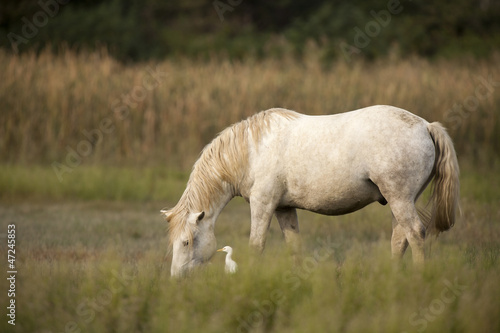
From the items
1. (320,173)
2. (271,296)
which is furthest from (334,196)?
(271,296)

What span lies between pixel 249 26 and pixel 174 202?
52.8ft

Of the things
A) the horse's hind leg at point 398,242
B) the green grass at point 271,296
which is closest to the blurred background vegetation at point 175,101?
the green grass at point 271,296

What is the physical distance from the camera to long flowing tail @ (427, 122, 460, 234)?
512 centimetres

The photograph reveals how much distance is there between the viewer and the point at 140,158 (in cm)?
1131

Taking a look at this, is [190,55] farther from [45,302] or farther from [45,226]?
[45,302]

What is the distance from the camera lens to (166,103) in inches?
472

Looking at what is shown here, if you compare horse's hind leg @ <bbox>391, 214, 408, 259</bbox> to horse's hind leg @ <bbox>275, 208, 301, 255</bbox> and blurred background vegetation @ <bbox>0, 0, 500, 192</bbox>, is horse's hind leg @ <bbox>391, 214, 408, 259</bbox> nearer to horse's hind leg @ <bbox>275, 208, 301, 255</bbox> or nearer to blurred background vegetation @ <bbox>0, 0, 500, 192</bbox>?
horse's hind leg @ <bbox>275, 208, 301, 255</bbox>

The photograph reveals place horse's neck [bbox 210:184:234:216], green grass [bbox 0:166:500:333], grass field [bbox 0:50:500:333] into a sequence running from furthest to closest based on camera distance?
1. horse's neck [bbox 210:184:234:216]
2. grass field [bbox 0:50:500:333]
3. green grass [bbox 0:166:500:333]

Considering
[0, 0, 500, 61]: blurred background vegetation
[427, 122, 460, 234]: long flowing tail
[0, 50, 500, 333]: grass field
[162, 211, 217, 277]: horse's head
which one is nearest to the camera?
[0, 50, 500, 333]: grass field

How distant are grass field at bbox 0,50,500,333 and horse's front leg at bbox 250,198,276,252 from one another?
19cm

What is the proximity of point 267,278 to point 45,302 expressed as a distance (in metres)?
1.59

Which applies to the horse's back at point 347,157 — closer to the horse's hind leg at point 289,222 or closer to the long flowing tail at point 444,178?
→ the long flowing tail at point 444,178

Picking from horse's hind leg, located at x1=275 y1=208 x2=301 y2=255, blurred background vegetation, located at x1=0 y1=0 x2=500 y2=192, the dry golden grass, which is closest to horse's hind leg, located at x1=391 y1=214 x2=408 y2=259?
horse's hind leg, located at x1=275 y1=208 x2=301 y2=255

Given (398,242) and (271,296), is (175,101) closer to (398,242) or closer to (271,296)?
(398,242)
